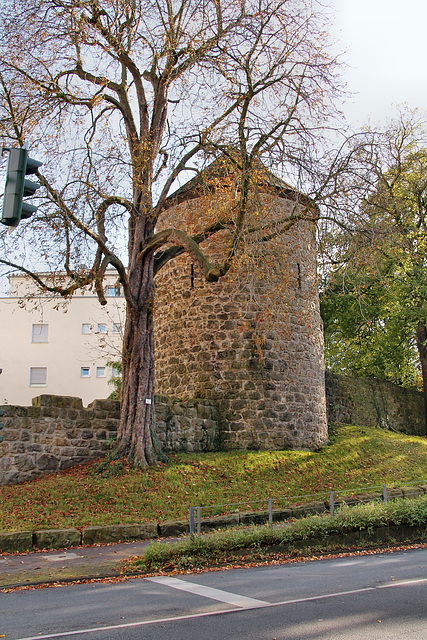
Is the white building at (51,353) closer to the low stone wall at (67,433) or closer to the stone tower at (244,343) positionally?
the stone tower at (244,343)

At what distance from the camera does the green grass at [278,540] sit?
8656 mm

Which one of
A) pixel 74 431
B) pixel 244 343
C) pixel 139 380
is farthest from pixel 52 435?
pixel 244 343

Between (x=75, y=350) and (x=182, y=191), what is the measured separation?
79.1ft

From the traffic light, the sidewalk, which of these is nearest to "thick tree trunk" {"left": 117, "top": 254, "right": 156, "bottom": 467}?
the sidewalk

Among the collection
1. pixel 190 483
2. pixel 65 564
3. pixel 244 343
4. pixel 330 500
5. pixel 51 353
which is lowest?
pixel 65 564

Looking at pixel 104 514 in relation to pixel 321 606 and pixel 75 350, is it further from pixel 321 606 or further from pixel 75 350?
pixel 75 350

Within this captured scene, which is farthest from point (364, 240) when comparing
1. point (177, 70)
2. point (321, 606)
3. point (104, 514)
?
point (321, 606)

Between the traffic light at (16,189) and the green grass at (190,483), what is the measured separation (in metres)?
6.16

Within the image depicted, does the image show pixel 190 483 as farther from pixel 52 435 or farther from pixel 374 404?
pixel 374 404

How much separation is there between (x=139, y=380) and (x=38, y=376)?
27068 mm

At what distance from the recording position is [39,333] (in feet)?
129

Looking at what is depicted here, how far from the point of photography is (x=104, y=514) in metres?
11.1

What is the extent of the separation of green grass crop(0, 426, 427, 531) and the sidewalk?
0.89m

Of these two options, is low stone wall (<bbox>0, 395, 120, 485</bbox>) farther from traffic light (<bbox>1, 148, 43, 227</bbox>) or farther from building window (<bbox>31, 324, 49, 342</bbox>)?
building window (<bbox>31, 324, 49, 342</bbox>)
